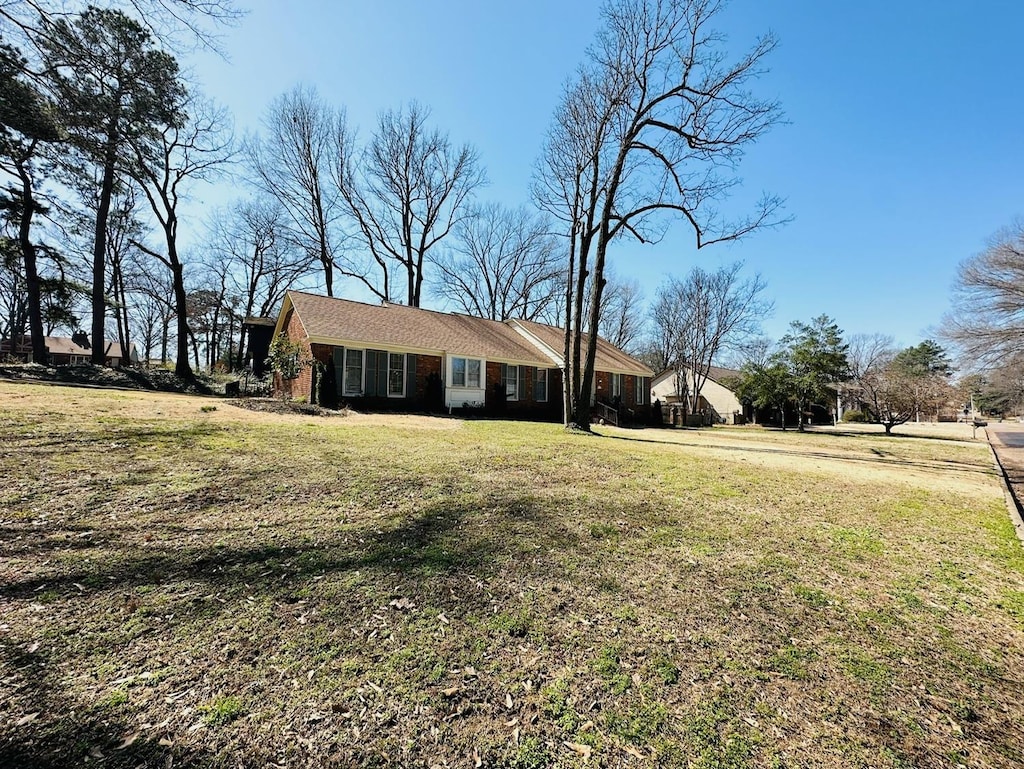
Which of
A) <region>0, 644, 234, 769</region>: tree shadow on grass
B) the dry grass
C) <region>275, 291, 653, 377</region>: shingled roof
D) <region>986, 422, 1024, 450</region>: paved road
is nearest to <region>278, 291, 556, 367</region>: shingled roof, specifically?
<region>275, 291, 653, 377</region>: shingled roof

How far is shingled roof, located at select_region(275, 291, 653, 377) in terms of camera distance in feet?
51.7

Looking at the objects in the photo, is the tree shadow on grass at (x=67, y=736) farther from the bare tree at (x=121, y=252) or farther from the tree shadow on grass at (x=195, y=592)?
the bare tree at (x=121, y=252)

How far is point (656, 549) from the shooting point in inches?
164

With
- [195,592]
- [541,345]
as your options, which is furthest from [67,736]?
[541,345]

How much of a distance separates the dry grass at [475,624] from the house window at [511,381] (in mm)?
14147

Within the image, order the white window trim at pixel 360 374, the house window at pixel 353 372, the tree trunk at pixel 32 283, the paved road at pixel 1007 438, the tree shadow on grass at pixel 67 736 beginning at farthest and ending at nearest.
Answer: the paved road at pixel 1007 438
the tree trunk at pixel 32 283
the house window at pixel 353 372
the white window trim at pixel 360 374
the tree shadow on grass at pixel 67 736

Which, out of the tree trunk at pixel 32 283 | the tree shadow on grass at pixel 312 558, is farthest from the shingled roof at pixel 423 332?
the tree shadow on grass at pixel 312 558

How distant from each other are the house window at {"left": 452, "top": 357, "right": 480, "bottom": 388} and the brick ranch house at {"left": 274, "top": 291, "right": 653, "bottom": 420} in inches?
1.7

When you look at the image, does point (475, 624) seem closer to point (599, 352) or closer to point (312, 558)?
point (312, 558)

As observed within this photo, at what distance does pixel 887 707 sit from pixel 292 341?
59.5 ft

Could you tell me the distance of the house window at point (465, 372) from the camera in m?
17.9

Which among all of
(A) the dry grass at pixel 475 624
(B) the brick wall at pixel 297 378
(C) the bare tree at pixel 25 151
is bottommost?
(A) the dry grass at pixel 475 624

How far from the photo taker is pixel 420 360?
1714 centimetres

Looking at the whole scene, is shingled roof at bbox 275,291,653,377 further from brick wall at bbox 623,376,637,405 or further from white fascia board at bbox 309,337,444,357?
brick wall at bbox 623,376,637,405
